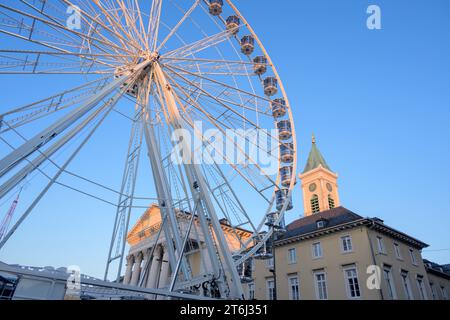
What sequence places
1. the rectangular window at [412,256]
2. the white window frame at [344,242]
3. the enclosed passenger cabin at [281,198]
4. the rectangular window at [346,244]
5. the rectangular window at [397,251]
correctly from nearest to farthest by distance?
the enclosed passenger cabin at [281,198], the white window frame at [344,242], the rectangular window at [346,244], the rectangular window at [397,251], the rectangular window at [412,256]

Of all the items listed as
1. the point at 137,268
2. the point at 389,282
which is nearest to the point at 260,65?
the point at 389,282

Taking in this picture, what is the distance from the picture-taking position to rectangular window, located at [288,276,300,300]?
28.4 m

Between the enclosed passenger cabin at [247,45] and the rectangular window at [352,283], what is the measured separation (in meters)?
17.3

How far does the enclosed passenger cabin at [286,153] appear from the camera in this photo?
61.4 ft

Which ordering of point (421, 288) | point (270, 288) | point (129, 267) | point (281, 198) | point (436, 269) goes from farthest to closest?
point (129, 267), point (436, 269), point (270, 288), point (421, 288), point (281, 198)

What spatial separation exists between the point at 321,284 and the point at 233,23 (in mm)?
20181

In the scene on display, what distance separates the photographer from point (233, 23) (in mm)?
18984

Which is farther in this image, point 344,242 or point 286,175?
point 344,242

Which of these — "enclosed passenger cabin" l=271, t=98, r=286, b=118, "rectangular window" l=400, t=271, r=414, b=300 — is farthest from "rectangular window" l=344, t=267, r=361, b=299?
"enclosed passenger cabin" l=271, t=98, r=286, b=118

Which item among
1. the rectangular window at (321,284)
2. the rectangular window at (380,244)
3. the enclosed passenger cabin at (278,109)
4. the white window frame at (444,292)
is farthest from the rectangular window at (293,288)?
the enclosed passenger cabin at (278,109)

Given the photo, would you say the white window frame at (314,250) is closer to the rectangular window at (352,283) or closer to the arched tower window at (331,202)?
the rectangular window at (352,283)

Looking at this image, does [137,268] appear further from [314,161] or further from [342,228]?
[314,161]

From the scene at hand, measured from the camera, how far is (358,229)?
26641 mm
